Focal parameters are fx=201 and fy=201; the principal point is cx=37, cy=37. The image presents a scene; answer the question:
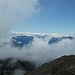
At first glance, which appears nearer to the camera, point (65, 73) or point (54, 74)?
point (65, 73)

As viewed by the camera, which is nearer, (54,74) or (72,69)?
(72,69)

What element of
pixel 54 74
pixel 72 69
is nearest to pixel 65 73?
pixel 72 69

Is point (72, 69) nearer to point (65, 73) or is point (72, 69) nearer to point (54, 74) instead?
point (65, 73)
